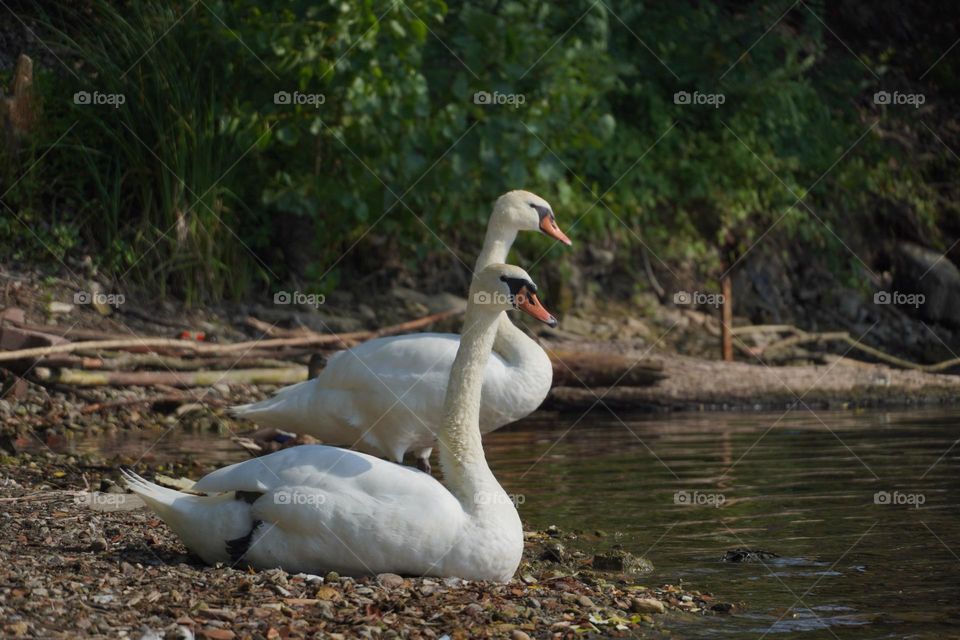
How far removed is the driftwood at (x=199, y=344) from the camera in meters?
10.0

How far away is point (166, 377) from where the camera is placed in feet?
35.8

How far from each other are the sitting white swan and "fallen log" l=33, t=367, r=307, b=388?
17.1 ft

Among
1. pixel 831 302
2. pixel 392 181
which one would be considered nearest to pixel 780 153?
pixel 831 302

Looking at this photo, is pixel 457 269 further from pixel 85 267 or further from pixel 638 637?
pixel 638 637

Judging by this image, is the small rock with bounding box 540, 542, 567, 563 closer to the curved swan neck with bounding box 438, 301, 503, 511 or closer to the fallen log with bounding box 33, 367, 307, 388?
the curved swan neck with bounding box 438, 301, 503, 511

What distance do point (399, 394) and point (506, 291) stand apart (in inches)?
70.3

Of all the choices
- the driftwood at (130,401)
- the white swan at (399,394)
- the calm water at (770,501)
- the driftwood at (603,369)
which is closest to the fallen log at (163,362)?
the driftwood at (130,401)

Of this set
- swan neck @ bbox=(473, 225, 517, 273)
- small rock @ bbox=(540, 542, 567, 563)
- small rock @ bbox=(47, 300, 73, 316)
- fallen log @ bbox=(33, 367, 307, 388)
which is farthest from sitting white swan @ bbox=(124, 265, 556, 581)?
small rock @ bbox=(47, 300, 73, 316)

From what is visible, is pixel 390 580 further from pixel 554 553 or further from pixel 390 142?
pixel 390 142

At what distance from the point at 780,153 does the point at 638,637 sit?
12.8m

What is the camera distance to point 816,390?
40.5 ft

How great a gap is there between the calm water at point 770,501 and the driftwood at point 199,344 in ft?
3.02

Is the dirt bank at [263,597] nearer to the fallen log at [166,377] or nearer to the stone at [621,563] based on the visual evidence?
the stone at [621,563]

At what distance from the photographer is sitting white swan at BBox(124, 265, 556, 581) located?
206 inches
